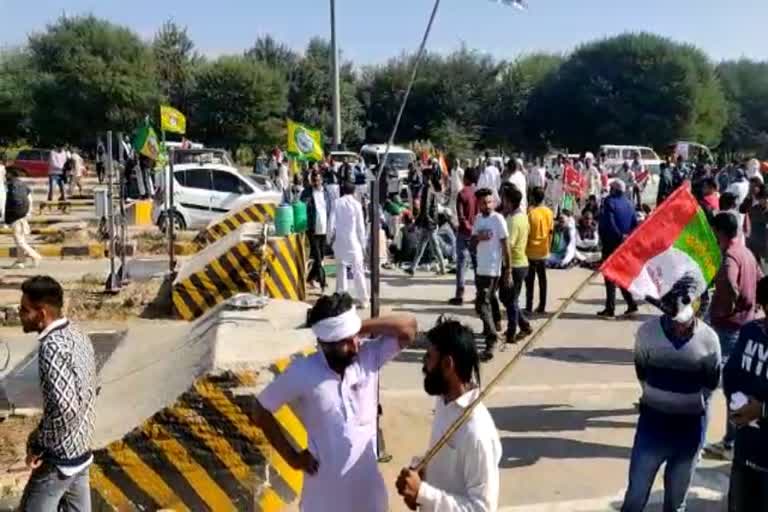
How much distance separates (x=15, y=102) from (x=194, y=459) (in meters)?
47.8

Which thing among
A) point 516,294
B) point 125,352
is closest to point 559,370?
point 516,294

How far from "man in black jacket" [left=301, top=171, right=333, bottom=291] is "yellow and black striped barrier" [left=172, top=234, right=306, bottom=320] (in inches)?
75.3

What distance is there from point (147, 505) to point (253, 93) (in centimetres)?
4568

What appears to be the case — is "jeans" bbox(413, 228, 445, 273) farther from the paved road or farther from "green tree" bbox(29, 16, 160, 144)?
"green tree" bbox(29, 16, 160, 144)

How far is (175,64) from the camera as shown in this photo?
2208 inches

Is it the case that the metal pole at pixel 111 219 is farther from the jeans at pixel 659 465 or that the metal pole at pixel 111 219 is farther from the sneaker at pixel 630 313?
the jeans at pixel 659 465

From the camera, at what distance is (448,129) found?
5478 centimetres

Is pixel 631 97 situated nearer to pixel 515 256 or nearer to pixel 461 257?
pixel 461 257

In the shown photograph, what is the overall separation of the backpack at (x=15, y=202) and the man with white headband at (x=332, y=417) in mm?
12850

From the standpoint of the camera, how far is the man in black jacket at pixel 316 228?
1372 cm

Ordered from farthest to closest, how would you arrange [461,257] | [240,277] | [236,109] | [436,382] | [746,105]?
[746,105] → [236,109] → [461,257] → [240,277] → [436,382]

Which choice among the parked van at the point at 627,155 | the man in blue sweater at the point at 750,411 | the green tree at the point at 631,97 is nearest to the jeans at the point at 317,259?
the man in blue sweater at the point at 750,411

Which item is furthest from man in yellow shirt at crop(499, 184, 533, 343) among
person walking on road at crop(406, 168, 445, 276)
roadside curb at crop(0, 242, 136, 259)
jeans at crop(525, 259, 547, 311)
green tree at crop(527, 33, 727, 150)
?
green tree at crop(527, 33, 727, 150)

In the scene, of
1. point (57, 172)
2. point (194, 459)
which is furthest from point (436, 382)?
point (57, 172)
